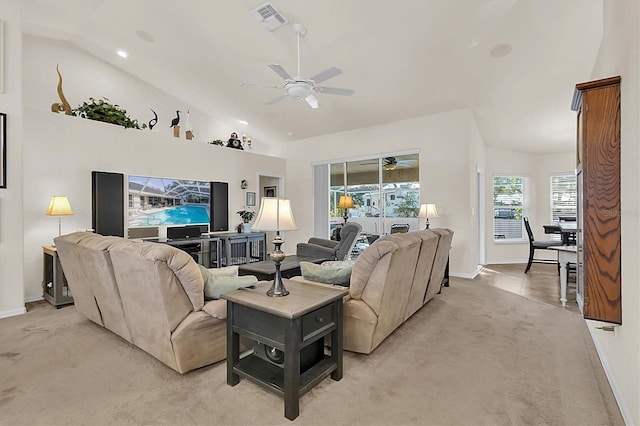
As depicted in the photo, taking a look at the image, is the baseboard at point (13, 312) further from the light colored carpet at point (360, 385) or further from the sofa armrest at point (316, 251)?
the sofa armrest at point (316, 251)

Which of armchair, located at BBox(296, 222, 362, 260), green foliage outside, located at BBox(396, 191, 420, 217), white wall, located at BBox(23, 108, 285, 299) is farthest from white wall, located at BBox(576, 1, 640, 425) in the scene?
white wall, located at BBox(23, 108, 285, 299)

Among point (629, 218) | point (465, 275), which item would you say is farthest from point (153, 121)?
point (629, 218)

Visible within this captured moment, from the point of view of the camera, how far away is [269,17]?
3.76 m

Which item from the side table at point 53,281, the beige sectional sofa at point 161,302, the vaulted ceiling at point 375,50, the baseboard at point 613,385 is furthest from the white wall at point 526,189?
the side table at point 53,281

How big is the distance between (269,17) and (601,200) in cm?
375

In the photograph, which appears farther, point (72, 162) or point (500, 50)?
point (72, 162)

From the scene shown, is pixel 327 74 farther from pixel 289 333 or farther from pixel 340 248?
pixel 289 333

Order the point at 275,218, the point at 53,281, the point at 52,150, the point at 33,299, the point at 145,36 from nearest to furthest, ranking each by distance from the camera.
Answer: the point at 275,218, the point at 53,281, the point at 33,299, the point at 52,150, the point at 145,36

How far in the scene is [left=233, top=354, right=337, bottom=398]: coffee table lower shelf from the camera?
190cm

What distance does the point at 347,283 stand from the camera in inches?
109

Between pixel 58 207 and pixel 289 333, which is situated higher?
pixel 58 207

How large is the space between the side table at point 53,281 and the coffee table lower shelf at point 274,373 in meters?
3.01

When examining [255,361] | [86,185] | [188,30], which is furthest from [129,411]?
[188,30]

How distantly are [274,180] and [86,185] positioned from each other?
4095 mm
